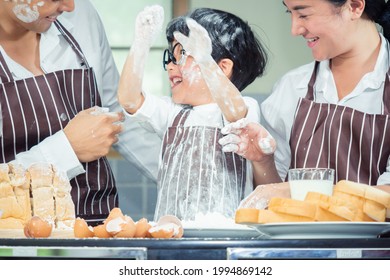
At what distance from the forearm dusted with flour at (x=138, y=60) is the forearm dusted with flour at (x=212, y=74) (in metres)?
0.10

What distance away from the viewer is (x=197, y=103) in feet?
8.70

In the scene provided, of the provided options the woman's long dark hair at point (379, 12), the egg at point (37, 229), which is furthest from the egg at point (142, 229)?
the woman's long dark hair at point (379, 12)

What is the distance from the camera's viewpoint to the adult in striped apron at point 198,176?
256 centimetres

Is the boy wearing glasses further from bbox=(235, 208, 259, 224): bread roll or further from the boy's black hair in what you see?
bbox=(235, 208, 259, 224): bread roll

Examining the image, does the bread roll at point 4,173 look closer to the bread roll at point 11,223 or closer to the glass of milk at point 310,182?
the bread roll at point 11,223

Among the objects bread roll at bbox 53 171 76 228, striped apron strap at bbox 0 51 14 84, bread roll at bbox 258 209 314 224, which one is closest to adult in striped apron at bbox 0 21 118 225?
striped apron strap at bbox 0 51 14 84

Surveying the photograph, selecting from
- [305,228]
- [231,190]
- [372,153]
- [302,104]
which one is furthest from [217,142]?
[305,228]

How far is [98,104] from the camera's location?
269 cm

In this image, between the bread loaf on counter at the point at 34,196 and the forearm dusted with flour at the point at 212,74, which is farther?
the forearm dusted with flour at the point at 212,74

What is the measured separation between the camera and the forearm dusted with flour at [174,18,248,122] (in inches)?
102

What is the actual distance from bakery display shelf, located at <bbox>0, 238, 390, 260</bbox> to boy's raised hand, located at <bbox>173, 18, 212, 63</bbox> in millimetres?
1303
